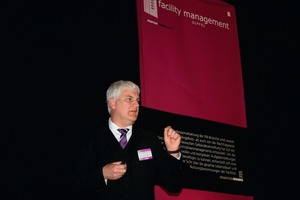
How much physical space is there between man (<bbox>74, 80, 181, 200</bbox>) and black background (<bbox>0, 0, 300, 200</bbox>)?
1.47ft

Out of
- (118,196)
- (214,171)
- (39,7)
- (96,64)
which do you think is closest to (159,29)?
(96,64)

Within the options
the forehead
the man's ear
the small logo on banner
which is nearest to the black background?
the small logo on banner

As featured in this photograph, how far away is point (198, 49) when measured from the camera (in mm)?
3924

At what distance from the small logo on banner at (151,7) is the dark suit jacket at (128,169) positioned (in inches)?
54.1

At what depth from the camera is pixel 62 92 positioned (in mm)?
3086

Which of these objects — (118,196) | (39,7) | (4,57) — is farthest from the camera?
(39,7)

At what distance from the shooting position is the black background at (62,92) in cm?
281

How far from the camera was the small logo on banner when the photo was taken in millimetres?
3660

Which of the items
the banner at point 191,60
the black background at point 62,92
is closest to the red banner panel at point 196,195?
the black background at point 62,92

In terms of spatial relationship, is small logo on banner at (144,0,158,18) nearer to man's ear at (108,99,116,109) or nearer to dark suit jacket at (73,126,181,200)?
man's ear at (108,99,116,109)

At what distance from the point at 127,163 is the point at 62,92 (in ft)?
2.84

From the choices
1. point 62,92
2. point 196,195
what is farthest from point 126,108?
point 196,195

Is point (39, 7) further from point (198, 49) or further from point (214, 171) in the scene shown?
point (214, 171)

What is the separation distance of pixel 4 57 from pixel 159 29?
4.45 ft
